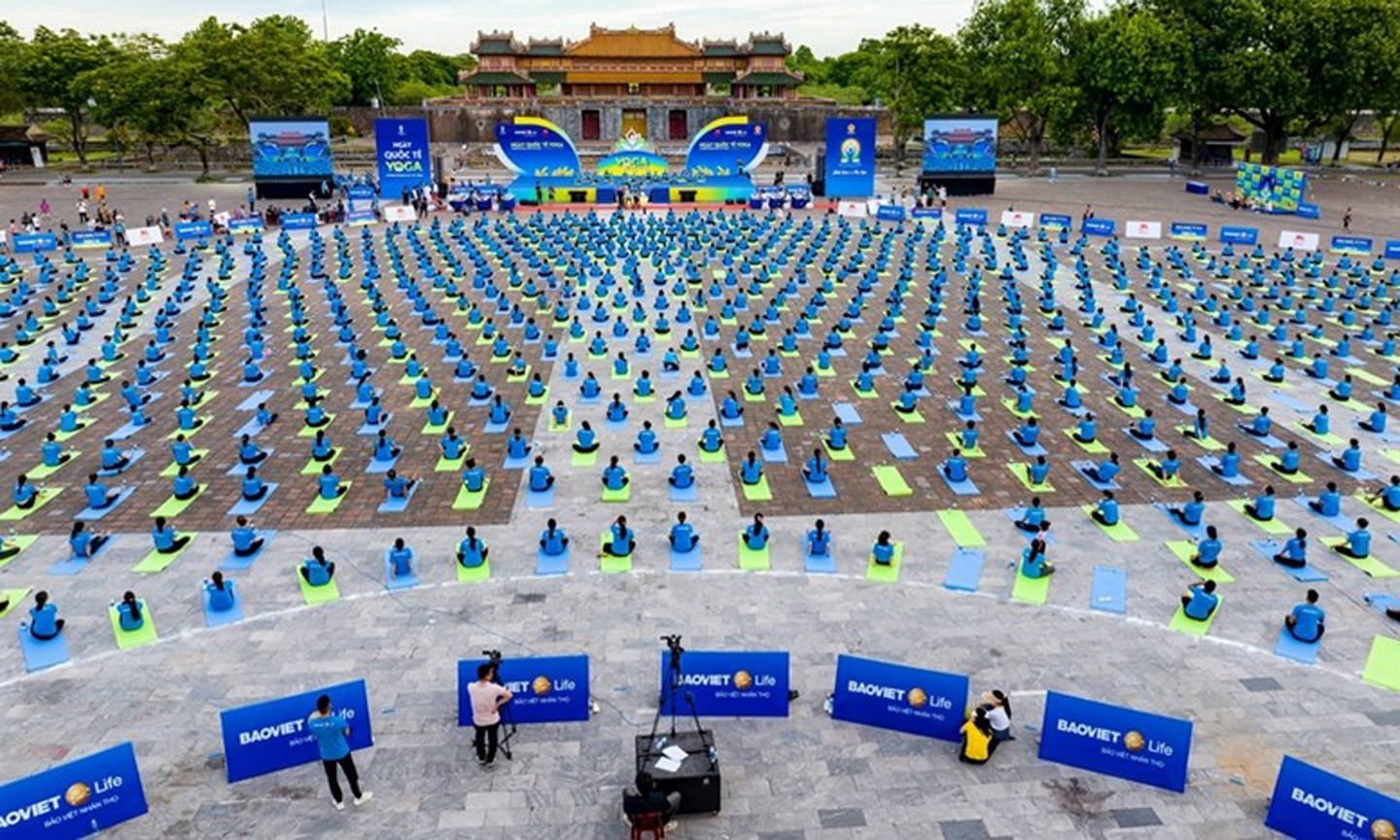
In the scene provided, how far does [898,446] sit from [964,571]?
6068mm

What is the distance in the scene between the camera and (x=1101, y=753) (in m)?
11.1

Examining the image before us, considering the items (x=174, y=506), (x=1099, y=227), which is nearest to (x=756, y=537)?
(x=174, y=506)

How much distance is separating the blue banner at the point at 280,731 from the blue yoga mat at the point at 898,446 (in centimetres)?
→ 1360

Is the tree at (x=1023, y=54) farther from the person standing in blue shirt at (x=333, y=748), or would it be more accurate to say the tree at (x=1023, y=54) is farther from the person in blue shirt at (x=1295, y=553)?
the person standing in blue shirt at (x=333, y=748)

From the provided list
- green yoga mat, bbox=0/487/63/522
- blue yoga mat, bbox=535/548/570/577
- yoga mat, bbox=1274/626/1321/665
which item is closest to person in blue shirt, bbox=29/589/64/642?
green yoga mat, bbox=0/487/63/522

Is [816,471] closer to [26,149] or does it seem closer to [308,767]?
[308,767]

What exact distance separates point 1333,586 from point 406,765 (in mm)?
15752

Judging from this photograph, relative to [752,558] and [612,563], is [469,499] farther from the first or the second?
[752,558]

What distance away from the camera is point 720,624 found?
14422 mm

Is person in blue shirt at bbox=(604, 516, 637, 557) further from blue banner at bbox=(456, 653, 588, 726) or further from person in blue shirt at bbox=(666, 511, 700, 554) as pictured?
blue banner at bbox=(456, 653, 588, 726)

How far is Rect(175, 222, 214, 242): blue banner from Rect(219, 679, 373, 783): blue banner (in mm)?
43861

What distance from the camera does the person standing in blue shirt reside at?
33.5 ft

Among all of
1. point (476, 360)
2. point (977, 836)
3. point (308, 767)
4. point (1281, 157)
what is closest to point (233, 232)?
point (476, 360)

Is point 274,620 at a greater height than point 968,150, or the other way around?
point 968,150
